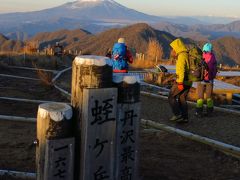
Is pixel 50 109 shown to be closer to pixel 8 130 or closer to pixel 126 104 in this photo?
pixel 126 104

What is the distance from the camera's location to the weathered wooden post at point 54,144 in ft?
13.3

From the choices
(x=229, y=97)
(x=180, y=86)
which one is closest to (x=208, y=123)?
Answer: (x=180, y=86)

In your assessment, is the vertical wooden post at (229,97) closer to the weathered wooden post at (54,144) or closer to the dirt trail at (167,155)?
the dirt trail at (167,155)

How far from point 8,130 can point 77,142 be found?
387cm

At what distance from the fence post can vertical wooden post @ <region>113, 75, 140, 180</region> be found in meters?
0.21

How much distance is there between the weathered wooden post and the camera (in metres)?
4.07

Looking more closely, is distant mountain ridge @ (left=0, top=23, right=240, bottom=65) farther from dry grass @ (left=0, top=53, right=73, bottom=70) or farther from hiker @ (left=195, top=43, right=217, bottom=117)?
hiker @ (left=195, top=43, right=217, bottom=117)

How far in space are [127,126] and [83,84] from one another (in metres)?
0.64

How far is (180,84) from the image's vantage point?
8.83 meters

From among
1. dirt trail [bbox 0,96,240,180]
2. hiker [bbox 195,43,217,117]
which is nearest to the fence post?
dirt trail [bbox 0,96,240,180]

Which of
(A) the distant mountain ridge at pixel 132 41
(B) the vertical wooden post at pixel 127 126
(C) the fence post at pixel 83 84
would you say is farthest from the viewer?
(A) the distant mountain ridge at pixel 132 41

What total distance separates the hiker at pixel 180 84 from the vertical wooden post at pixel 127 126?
4.30 metres

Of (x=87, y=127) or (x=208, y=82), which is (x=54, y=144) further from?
(x=208, y=82)

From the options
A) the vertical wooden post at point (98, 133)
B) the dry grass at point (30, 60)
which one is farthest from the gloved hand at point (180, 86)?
the dry grass at point (30, 60)
